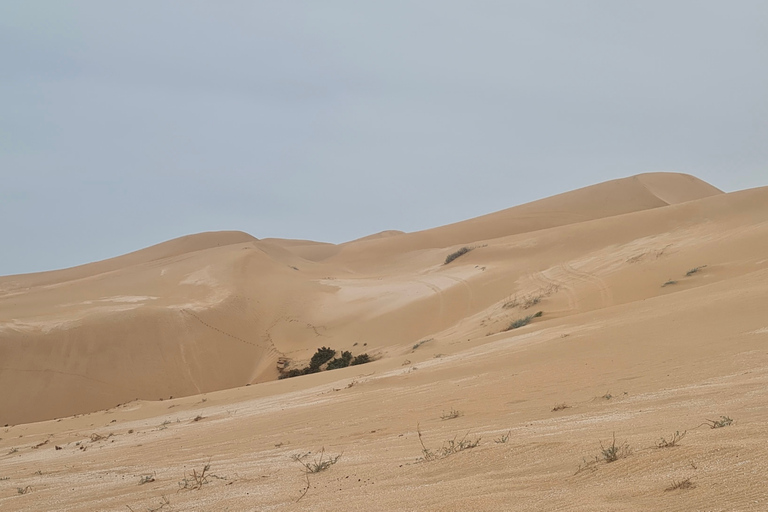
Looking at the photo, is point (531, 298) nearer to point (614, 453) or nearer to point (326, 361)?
point (326, 361)

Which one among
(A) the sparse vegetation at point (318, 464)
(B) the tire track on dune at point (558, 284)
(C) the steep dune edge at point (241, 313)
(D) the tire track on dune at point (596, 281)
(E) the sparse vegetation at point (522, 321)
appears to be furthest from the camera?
(C) the steep dune edge at point (241, 313)

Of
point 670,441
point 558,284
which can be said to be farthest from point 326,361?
point 670,441

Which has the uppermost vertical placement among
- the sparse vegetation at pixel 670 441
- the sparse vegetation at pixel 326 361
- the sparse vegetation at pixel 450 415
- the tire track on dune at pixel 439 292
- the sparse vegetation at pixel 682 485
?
the tire track on dune at pixel 439 292

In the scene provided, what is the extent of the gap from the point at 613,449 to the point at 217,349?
21.5 metres

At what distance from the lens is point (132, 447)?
29.3 feet

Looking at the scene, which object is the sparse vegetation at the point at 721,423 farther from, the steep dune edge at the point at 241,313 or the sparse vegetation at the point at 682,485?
the steep dune edge at the point at 241,313

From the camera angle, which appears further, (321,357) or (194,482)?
(321,357)

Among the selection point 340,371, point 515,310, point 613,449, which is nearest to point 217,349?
point 340,371

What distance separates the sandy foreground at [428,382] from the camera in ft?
12.3

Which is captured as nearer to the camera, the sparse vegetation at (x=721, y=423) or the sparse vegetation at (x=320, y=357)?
the sparse vegetation at (x=721, y=423)

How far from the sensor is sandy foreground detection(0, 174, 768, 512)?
3760mm

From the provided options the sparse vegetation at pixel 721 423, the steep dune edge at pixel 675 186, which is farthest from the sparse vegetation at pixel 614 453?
the steep dune edge at pixel 675 186

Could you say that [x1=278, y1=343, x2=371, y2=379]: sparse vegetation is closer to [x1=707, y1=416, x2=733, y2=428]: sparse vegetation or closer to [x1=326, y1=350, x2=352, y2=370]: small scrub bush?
[x1=326, y1=350, x2=352, y2=370]: small scrub bush

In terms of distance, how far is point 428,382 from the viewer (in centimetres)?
1034
